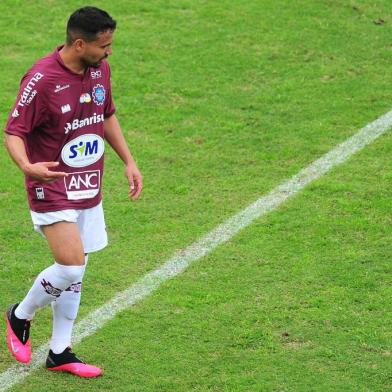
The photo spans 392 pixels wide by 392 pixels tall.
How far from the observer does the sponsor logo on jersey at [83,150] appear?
229 inches

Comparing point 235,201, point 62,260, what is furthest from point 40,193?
point 235,201

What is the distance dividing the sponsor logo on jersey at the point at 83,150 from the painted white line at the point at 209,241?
→ 3.85 ft

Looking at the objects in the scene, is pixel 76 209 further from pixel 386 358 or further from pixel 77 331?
pixel 386 358

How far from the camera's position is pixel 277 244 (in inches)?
297

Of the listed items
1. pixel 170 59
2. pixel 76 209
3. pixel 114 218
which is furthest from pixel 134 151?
pixel 76 209

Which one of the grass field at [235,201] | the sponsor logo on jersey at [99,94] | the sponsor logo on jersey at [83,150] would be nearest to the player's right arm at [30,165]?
the sponsor logo on jersey at [83,150]

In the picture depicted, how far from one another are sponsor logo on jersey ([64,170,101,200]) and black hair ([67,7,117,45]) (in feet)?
2.36

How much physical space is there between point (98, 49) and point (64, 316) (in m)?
1.48

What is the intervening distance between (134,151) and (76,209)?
10.2 feet

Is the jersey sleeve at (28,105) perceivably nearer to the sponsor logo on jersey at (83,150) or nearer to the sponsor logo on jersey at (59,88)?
the sponsor logo on jersey at (59,88)

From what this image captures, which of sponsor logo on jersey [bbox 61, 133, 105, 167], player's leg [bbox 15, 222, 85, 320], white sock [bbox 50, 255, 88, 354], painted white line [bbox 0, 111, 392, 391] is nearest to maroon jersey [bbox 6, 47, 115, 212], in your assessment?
sponsor logo on jersey [bbox 61, 133, 105, 167]

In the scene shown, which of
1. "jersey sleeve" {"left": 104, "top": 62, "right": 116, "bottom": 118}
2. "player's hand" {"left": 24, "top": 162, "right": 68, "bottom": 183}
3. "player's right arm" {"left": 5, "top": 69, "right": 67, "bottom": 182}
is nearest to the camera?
"player's hand" {"left": 24, "top": 162, "right": 68, "bottom": 183}

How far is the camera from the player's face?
5.64m

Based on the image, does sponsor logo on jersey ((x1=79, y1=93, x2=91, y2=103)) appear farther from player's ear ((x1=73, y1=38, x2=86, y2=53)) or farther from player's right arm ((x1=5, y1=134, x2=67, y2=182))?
player's right arm ((x1=5, y1=134, x2=67, y2=182))
